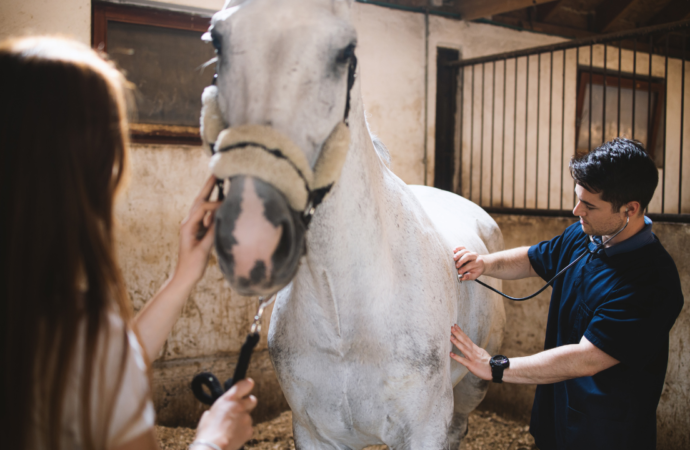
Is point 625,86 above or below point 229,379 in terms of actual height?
above

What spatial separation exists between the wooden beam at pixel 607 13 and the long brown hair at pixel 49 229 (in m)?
5.34

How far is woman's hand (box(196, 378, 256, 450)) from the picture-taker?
795 millimetres

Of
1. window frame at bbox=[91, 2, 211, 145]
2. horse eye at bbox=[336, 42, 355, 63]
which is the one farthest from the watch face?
window frame at bbox=[91, 2, 211, 145]

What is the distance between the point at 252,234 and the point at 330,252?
13.5 inches

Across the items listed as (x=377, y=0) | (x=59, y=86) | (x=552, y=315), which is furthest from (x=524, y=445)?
(x=377, y=0)

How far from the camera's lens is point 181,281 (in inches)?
39.4

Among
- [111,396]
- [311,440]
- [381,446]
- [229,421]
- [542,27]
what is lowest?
[381,446]

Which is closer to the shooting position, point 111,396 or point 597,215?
point 111,396

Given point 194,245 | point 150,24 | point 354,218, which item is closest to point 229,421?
point 194,245

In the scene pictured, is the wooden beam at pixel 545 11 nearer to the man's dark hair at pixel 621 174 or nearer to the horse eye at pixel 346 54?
the man's dark hair at pixel 621 174

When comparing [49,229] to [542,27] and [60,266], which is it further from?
[542,27]

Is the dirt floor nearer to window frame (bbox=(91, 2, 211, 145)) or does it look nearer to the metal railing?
the metal railing

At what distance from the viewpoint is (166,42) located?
9.73 feet

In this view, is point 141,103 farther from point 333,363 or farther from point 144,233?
point 333,363
